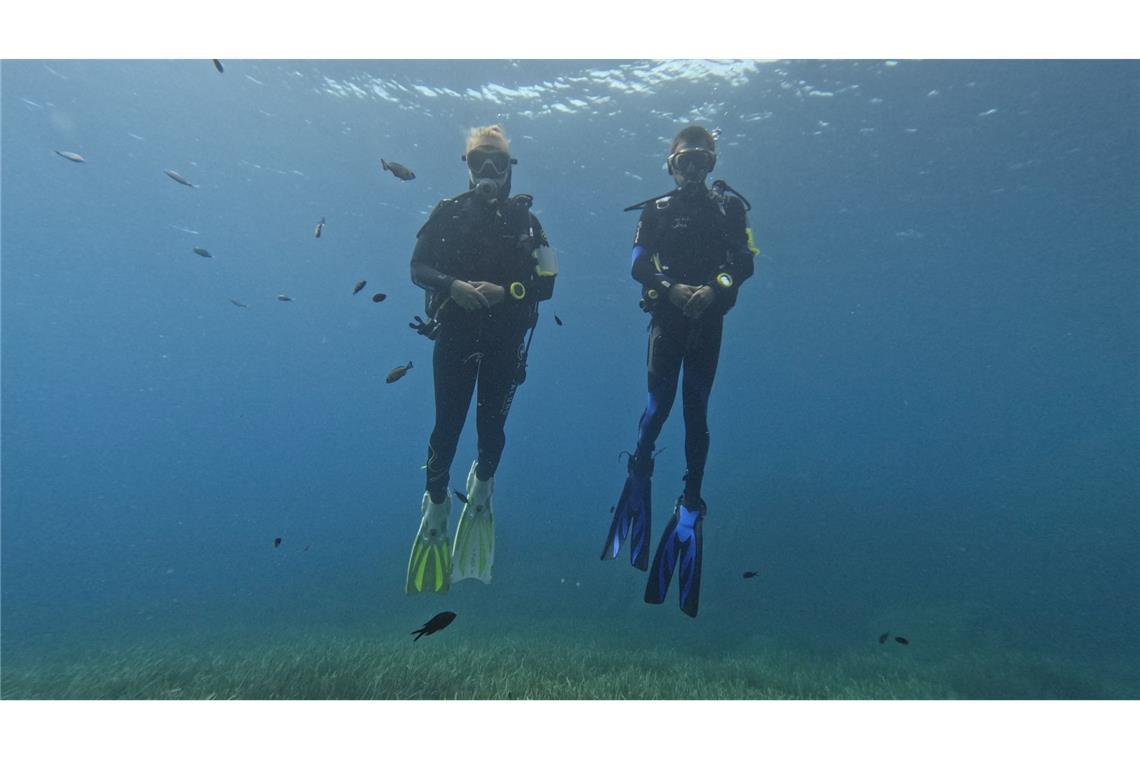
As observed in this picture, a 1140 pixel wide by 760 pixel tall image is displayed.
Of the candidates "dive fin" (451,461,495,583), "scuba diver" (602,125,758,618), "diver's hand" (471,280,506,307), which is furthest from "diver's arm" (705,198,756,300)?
"dive fin" (451,461,495,583)

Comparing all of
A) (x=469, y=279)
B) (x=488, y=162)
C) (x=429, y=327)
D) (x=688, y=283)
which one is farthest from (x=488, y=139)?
(x=688, y=283)

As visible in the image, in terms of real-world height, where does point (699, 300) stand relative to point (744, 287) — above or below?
below

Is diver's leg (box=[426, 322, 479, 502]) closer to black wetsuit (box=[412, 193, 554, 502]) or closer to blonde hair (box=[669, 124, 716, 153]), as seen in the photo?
black wetsuit (box=[412, 193, 554, 502])

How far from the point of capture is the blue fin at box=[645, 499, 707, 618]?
6.27 m

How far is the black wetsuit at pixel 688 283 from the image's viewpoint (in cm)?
633

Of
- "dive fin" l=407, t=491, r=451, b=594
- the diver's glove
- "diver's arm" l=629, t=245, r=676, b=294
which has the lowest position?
"dive fin" l=407, t=491, r=451, b=594

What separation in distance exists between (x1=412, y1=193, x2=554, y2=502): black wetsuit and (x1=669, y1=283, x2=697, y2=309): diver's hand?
149 cm

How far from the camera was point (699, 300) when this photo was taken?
19.2 feet

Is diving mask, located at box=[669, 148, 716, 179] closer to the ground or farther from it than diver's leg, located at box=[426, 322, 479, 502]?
farther from it

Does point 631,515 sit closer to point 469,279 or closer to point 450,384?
point 450,384

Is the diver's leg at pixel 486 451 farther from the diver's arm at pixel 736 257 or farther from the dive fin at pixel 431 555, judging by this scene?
the diver's arm at pixel 736 257

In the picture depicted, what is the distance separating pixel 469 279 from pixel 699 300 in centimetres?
277

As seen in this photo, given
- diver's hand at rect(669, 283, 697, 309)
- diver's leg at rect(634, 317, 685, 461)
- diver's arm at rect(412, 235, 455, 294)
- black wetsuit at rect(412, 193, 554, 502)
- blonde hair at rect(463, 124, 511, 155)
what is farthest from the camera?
diver's leg at rect(634, 317, 685, 461)

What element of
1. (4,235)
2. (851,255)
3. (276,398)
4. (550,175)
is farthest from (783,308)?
(276,398)
